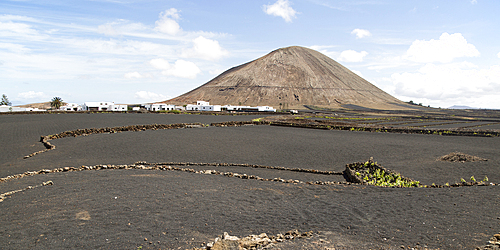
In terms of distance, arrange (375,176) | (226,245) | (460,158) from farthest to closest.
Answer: (460,158) → (375,176) → (226,245)

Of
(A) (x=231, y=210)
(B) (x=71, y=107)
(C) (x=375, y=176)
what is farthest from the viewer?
(B) (x=71, y=107)

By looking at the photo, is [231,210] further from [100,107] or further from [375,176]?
[100,107]

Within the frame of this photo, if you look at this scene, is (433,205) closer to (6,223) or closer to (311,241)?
(311,241)

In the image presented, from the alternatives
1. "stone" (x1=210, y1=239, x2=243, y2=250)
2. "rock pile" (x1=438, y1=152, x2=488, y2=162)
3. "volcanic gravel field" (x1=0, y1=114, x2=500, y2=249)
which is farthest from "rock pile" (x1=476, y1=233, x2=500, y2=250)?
"rock pile" (x1=438, y1=152, x2=488, y2=162)

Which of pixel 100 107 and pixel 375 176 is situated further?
pixel 100 107

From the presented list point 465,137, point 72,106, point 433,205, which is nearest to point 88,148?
point 433,205

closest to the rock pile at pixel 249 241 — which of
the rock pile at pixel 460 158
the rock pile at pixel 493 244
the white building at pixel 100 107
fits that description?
the rock pile at pixel 493 244

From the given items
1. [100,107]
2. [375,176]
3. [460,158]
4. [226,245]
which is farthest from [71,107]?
[226,245]

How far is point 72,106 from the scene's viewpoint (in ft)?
362

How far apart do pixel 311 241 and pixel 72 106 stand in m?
125

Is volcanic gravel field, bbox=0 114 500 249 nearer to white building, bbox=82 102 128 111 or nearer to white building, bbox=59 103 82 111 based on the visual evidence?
white building, bbox=82 102 128 111

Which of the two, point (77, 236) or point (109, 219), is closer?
point (77, 236)

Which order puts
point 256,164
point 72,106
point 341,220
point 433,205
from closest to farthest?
1. point 341,220
2. point 433,205
3. point 256,164
4. point 72,106

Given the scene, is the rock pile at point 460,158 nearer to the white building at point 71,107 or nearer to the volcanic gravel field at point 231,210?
the volcanic gravel field at point 231,210
